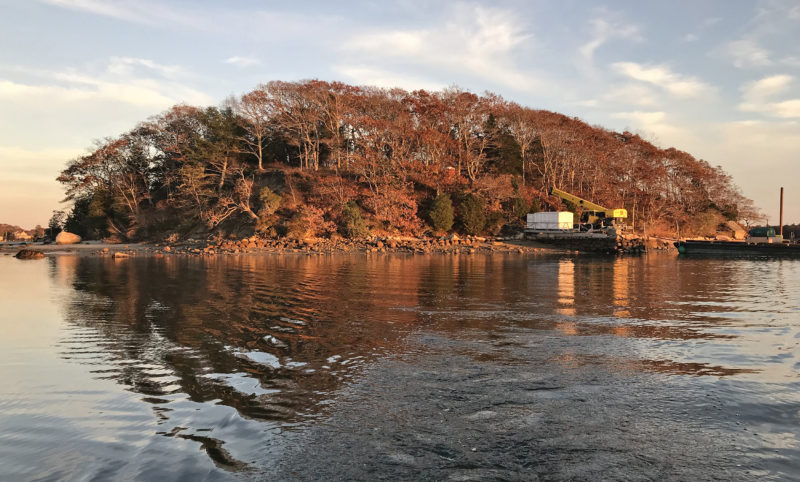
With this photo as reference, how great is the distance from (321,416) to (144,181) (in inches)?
2716

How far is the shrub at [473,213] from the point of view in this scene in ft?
168

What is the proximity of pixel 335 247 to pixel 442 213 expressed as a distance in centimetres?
1317

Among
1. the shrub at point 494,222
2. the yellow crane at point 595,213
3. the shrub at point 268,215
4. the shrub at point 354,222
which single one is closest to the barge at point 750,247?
the yellow crane at point 595,213

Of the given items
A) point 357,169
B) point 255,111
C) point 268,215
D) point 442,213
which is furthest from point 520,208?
point 255,111

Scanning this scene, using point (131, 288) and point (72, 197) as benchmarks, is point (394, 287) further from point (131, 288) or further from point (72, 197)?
point (72, 197)

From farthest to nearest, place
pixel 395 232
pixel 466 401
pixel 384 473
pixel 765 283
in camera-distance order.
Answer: pixel 395 232
pixel 765 283
pixel 466 401
pixel 384 473

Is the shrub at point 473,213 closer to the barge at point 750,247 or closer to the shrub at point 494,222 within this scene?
the shrub at point 494,222


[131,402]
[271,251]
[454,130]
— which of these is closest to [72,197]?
[271,251]

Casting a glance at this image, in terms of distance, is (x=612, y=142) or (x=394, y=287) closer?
(x=394, y=287)

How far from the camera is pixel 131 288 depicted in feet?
57.6

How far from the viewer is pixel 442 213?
50.7 m

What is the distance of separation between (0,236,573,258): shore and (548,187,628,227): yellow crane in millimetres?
6509

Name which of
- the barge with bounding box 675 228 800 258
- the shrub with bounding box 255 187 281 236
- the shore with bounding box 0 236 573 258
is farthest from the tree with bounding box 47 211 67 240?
the barge with bounding box 675 228 800 258

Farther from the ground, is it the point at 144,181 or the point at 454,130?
the point at 454,130
